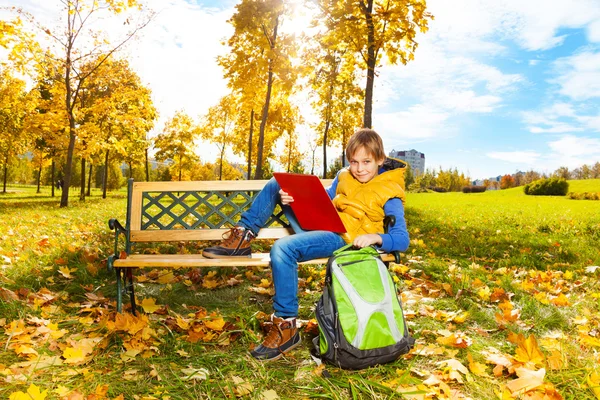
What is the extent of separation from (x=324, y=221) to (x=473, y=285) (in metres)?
2.20

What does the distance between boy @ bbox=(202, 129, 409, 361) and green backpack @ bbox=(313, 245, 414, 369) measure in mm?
219

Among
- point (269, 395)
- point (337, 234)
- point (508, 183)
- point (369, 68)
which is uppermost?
point (369, 68)

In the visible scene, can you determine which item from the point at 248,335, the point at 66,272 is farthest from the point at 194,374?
the point at 66,272

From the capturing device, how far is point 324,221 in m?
3.07

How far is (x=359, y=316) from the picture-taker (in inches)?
97.2

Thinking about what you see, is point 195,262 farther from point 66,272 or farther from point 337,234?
point 66,272

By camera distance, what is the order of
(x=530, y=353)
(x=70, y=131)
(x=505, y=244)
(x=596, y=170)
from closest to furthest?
(x=530, y=353), (x=505, y=244), (x=70, y=131), (x=596, y=170)

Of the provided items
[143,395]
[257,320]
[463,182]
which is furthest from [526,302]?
[463,182]

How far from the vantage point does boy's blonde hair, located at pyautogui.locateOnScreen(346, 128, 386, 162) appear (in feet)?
10.0

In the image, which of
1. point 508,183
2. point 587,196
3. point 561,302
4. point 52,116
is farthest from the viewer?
point 508,183

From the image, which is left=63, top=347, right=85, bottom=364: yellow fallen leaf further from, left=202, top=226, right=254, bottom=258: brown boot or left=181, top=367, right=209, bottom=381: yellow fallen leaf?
left=202, top=226, right=254, bottom=258: brown boot

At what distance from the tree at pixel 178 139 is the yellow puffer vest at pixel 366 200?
2993 cm

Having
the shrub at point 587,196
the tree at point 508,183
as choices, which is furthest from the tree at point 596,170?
the shrub at point 587,196

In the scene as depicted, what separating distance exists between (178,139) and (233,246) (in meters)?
30.5
